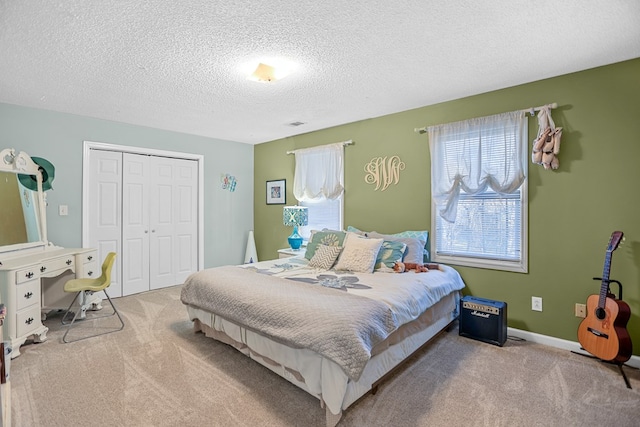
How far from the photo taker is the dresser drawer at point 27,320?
2.61 metres

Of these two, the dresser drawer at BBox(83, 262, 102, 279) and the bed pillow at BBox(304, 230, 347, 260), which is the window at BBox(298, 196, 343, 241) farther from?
the dresser drawer at BBox(83, 262, 102, 279)

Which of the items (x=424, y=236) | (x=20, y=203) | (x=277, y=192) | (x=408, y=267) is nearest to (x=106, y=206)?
(x=20, y=203)

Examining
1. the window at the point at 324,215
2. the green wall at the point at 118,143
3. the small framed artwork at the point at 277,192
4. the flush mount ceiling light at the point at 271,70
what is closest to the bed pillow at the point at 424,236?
the window at the point at 324,215

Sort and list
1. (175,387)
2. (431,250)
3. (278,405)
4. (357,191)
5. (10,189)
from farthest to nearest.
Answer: (357,191) < (431,250) < (10,189) < (175,387) < (278,405)

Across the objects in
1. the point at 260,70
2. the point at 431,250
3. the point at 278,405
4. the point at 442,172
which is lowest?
the point at 278,405

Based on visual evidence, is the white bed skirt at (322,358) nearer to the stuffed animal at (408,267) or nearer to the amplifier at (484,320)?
the amplifier at (484,320)

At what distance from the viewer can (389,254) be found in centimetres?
321

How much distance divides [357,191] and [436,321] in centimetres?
198

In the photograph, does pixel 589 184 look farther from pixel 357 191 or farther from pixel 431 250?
pixel 357 191

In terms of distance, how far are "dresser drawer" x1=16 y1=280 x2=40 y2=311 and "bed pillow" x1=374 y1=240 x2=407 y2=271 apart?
3.10 metres

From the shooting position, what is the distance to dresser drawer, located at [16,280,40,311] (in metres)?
2.63

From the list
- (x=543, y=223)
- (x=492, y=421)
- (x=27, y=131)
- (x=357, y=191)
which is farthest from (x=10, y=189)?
(x=543, y=223)

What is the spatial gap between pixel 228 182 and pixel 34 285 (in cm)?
301

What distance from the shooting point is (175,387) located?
2162 millimetres
